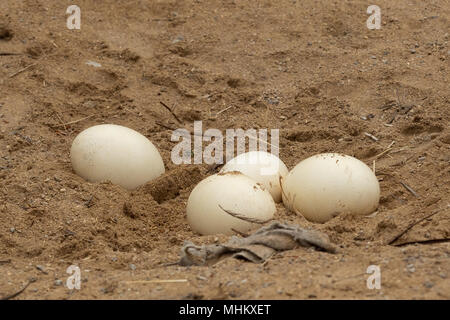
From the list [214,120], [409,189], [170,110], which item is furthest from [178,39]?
[409,189]

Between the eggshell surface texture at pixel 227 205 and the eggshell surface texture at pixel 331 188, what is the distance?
0.19 metres

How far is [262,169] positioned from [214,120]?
1.26m


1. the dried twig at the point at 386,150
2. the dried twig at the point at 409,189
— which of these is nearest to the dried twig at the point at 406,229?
the dried twig at the point at 409,189

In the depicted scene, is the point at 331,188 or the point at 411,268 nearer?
the point at 411,268

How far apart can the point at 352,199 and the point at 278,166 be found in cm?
55

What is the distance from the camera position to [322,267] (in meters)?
3.50

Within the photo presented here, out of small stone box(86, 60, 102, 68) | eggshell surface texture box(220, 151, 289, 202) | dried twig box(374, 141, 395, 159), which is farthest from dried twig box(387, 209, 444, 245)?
small stone box(86, 60, 102, 68)

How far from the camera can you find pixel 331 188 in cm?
438

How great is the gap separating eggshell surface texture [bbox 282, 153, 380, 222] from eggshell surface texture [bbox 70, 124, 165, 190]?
985 mm

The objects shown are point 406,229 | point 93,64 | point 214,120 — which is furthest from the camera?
point 93,64

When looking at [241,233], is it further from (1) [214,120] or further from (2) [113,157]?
(1) [214,120]

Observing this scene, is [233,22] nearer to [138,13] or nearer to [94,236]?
[138,13]

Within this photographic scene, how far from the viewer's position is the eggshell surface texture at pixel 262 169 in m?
4.65
